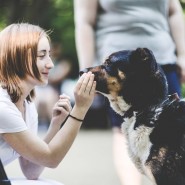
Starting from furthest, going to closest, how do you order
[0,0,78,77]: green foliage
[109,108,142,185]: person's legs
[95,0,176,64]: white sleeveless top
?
[0,0,78,77]: green foliage < [109,108,142,185]: person's legs < [95,0,176,64]: white sleeveless top

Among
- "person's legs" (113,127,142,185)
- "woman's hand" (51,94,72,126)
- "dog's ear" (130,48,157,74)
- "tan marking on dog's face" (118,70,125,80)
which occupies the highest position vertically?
"dog's ear" (130,48,157,74)

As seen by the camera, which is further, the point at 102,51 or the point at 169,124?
the point at 102,51

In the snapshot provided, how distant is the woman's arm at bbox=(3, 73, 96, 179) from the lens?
364 centimetres

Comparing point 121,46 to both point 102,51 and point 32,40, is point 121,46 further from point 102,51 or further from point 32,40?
point 32,40

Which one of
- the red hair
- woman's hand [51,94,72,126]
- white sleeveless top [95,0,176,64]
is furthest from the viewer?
white sleeveless top [95,0,176,64]

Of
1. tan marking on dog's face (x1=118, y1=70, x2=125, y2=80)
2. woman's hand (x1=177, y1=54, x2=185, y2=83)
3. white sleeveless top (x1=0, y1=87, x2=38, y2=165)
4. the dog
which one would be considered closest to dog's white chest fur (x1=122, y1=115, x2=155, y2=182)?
the dog

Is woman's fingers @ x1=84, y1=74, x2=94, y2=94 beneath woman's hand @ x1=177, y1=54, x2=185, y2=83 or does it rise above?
beneath

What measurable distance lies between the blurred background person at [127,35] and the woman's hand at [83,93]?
0.85m

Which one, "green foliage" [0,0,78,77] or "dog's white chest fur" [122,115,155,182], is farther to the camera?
"green foliage" [0,0,78,77]

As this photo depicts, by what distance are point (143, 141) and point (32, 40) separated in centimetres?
85

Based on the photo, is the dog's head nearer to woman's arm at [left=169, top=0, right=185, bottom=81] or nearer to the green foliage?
woman's arm at [left=169, top=0, right=185, bottom=81]

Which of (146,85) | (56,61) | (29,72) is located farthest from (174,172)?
(56,61)

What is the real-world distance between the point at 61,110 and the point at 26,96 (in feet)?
0.77

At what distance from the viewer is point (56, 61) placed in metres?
Answer: 14.3
